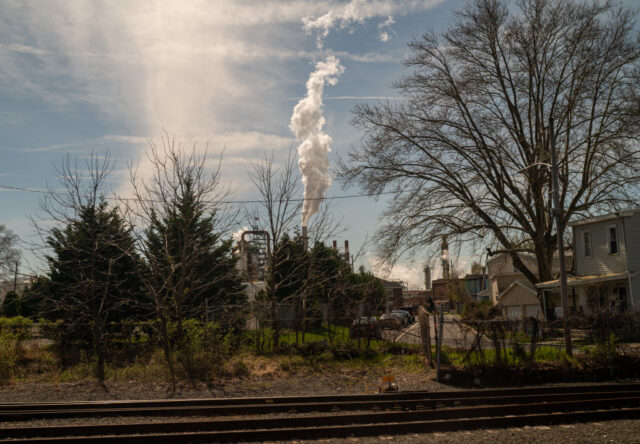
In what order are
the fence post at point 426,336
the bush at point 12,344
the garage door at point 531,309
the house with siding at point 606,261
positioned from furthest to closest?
1. the garage door at point 531,309
2. the house with siding at point 606,261
3. the bush at point 12,344
4. the fence post at point 426,336

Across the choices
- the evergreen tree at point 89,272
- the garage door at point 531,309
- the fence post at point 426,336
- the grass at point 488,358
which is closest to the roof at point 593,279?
the garage door at point 531,309

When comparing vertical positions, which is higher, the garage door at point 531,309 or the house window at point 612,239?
the house window at point 612,239

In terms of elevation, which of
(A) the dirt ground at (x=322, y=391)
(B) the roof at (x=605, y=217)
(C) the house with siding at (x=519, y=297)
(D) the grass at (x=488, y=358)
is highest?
(B) the roof at (x=605, y=217)

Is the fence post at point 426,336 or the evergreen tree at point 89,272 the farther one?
the evergreen tree at point 89,272

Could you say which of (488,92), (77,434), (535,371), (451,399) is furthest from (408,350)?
(488,92)

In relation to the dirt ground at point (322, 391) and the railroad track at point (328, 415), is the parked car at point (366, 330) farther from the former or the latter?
the railroad track at point (328, 415)

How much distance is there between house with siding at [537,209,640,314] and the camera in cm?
2541

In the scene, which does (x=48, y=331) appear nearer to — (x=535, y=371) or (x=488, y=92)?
(x=535, y=371)

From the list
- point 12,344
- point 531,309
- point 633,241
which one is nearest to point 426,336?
point 12,344

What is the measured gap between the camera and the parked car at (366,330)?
62.2 ft

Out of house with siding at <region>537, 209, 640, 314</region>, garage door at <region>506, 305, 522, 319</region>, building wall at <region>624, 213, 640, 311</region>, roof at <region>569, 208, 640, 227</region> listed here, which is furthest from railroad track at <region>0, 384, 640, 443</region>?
garage door at <region>506, 305, 522, 319</region>

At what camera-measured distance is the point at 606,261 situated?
2766 centimetres

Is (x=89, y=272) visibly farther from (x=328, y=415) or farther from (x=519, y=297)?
(x=519, y=297)

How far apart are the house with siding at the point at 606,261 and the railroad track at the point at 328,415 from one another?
14.6 m
